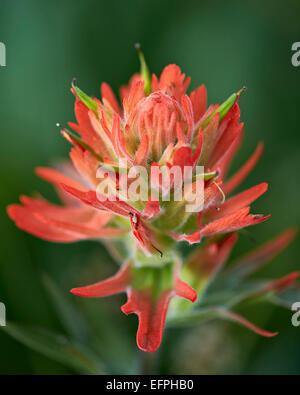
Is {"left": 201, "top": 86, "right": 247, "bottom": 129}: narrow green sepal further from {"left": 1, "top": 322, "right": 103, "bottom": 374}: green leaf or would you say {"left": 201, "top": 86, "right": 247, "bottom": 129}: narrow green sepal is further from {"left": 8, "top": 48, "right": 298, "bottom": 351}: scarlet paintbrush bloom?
{"left": 1, "top": 322, "right": 103, "bottom": 374}: green leaf

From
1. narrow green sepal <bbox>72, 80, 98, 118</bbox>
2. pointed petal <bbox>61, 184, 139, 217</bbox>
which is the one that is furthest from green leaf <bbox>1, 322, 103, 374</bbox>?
narrow green sepal <bbox>72, 80, 98, 118</bbox>

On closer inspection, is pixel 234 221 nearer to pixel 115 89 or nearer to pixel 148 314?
pixel 148 314

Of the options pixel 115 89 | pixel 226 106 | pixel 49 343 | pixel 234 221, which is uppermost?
pixel 115 89

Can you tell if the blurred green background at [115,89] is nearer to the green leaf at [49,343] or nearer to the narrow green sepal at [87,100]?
the green leaf at [49,343]

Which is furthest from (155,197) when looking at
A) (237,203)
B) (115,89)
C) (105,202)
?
(115,89)

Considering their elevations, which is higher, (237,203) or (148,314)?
(237,203)
